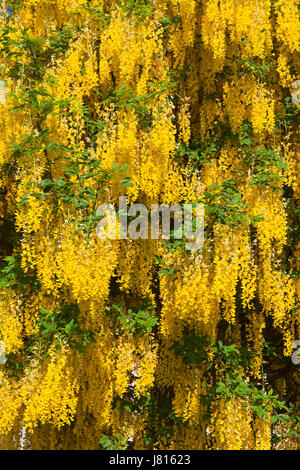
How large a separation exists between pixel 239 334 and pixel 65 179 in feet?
8.29

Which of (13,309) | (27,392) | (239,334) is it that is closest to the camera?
(27,392)

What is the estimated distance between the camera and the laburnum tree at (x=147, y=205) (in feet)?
12.7

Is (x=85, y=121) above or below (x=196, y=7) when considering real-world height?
below

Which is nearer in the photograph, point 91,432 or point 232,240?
point 232,240

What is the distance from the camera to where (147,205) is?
4.25m

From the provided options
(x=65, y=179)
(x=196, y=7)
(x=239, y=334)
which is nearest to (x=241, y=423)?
(x=239, y=334)

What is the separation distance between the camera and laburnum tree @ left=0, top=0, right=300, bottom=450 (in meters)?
3.87

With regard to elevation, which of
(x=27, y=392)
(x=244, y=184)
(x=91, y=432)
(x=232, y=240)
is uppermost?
(x=244, y=184)

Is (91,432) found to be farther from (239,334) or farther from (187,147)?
(187,147)

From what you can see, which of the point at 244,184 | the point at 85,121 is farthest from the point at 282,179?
the point at 85,121

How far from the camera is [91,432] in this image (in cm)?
430

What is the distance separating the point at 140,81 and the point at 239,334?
2932 millimetres

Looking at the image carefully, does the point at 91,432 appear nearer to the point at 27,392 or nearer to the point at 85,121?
the point at 27,392

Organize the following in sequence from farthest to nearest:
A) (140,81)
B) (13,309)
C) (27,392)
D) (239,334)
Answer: (239,334), (140,81), (13,309), (27,392)
